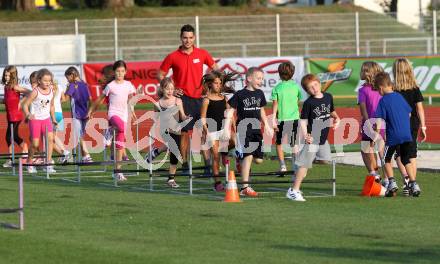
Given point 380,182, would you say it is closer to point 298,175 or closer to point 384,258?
point 298,175

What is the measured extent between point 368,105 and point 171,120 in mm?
3002

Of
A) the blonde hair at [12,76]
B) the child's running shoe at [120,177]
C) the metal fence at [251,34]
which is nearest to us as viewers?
the child's running shoe at [120,177]

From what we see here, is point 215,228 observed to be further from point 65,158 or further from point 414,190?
point 65,158

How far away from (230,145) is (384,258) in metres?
7.17

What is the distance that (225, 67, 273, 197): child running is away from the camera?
55.9 feet

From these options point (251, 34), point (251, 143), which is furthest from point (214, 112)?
point (251, 34)

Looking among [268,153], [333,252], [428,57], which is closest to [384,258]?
[333,252]

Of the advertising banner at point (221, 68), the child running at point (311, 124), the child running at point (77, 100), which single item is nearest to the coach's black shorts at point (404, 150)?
the child running at point (311, 124)

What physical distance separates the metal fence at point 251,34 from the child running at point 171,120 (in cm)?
2625

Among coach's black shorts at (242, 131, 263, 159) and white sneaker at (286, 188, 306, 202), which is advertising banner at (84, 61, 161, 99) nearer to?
coach's black shorts at (242, 131, 263, 159)

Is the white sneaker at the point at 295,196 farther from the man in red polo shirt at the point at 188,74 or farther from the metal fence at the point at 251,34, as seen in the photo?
the metal fence at the point at 251,34

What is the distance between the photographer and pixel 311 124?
653 inches

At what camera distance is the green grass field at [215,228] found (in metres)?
11.2

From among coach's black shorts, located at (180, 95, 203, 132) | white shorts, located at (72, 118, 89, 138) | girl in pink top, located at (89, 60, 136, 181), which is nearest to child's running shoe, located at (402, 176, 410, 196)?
coach's black shorts, located at (180, 95, 203, 132)
